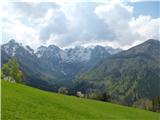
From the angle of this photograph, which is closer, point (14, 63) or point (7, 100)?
point (7, 100)

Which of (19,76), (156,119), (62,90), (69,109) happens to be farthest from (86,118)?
(62,90)

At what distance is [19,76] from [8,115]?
82.8 m

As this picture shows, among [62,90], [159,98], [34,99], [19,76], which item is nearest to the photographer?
[34,99]

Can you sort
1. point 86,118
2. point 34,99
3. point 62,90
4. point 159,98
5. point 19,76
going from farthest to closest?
point 159,98 < point 62,90 < point 19,76 < point 34,99 < point 86,118

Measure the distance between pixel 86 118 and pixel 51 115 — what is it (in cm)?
637

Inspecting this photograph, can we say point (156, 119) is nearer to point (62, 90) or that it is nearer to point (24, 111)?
point (24, 111)

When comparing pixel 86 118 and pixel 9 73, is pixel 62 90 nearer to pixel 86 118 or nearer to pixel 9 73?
pixel 9 73

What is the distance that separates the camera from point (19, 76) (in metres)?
113

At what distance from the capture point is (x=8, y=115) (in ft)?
102

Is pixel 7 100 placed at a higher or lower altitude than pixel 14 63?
lower

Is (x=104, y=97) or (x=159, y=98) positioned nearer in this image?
(x=104, y=97)

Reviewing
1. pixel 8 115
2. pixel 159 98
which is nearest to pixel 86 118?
pixel 8 115

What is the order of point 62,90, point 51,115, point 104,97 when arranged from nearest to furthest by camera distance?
point 51,115 < point 104,97 < point 62,90

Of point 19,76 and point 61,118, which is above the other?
point 19,76
